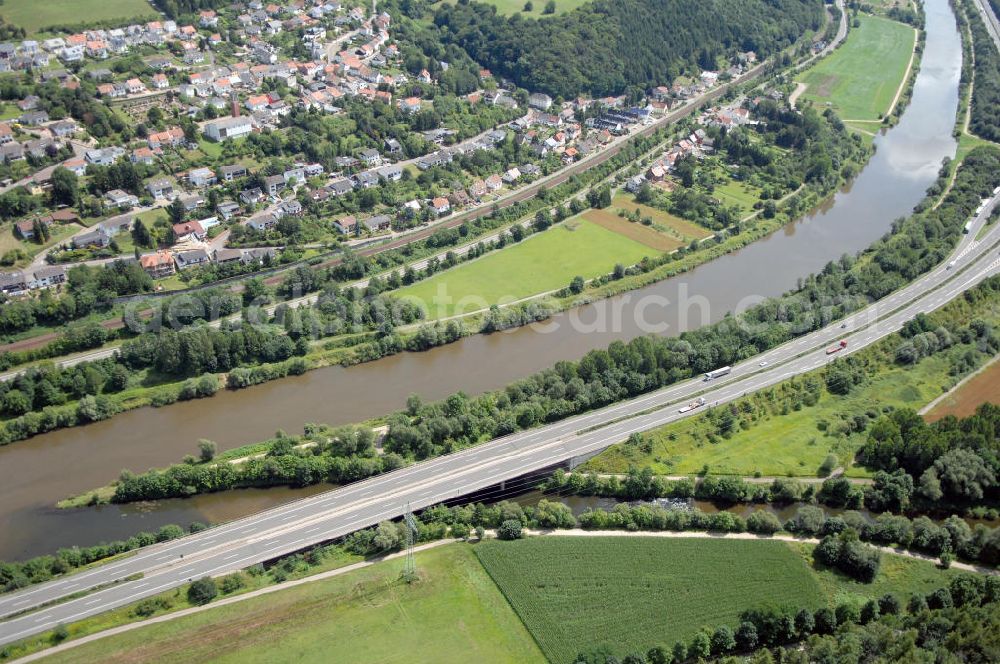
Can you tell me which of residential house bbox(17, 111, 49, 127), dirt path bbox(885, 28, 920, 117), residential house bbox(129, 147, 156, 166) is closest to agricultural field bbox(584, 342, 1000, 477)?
residential house bbox(129, 147, 156, 166)

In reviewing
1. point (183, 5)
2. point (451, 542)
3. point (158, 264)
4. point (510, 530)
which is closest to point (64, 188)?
point (158, 264)

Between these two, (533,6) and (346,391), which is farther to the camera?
(533,6)

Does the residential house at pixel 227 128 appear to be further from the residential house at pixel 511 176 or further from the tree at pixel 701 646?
the tree at pixel 701 646

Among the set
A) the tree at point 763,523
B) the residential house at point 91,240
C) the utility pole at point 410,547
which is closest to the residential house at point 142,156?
the residential house at point 91,240

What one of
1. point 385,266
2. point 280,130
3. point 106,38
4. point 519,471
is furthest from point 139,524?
point 106,38

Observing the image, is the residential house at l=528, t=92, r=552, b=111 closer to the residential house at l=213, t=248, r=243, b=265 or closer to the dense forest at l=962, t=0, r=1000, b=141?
the residential house at l=213, t=248, r=243, b=265

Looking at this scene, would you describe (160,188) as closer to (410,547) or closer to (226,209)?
(226,209)
